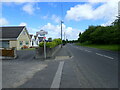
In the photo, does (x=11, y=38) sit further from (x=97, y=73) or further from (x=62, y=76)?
(x=97, y=73)

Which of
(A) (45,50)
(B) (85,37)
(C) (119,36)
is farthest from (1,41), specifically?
(B) (85,37)

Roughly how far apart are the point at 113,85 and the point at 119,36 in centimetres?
1666

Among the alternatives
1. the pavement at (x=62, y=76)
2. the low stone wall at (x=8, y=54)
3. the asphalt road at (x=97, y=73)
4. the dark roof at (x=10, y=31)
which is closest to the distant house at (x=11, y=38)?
the dark roof at (x=10, y=31)

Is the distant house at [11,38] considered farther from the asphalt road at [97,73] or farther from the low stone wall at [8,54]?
the asphalt road at [97,73]

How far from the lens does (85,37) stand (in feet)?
198

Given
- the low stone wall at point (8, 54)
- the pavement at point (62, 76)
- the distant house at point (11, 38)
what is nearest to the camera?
the pavement at point (62, 76)

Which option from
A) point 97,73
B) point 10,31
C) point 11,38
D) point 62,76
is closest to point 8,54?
point 62,76

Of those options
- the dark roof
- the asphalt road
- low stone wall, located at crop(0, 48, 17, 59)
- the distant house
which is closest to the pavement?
the asphalt road

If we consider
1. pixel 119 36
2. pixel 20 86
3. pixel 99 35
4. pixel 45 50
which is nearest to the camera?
pixel 20 86

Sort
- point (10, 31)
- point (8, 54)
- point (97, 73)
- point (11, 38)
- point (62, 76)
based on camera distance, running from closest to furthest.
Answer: point (62, 76) < point (97, 73) < point (8, 54) < point (11, 38) < point (10, 31)

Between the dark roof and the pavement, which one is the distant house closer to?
the dark roof

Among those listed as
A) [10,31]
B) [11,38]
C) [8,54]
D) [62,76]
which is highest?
[10,31]

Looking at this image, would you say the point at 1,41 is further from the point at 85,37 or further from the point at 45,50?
the point at 85,37

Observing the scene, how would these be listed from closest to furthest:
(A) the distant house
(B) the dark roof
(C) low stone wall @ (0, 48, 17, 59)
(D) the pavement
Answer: (D) the pavement
(C) low stone wall @ (0, 48, 17, 59)
(A) the distant house
(B) the dark roof
